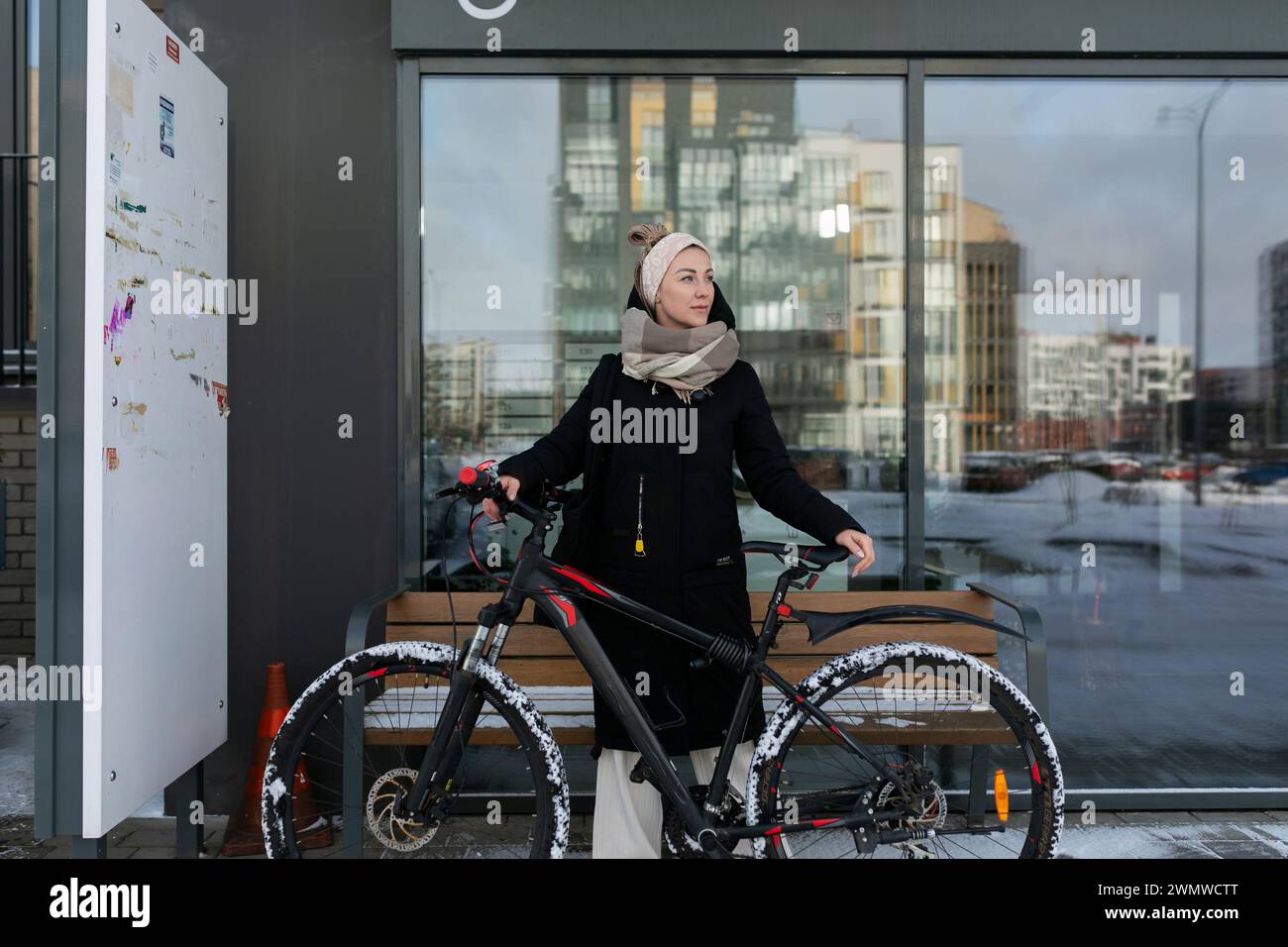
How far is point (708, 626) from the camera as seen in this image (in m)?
2.77

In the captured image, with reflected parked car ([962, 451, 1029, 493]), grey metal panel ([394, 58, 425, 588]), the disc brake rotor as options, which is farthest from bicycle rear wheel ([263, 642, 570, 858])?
reflected parked car ([962, 451, 1029, 493])

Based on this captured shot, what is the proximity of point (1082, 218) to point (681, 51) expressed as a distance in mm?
2324

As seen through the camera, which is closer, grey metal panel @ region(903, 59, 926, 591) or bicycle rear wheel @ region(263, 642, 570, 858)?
bicycle rear wheel @ region(263, 642, 570, 858)

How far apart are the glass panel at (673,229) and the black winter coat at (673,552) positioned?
51.8 inches

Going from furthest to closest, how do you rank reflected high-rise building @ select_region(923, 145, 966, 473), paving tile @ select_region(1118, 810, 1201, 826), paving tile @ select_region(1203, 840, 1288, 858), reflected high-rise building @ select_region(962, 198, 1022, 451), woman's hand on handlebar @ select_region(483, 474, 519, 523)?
reflected high-rise building @ select_region(962, 198, 1022, 451), reflected high-rise building @ select_region(923, 145, 966, 473), paving tile @ select_region(1118, 810, 1201, 826), paving tile @ select_region(1203, 840, 1288, 858), woman's hand on handlebar @ select_region(483, 474, 519, 523)

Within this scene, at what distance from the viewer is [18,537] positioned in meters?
5.63

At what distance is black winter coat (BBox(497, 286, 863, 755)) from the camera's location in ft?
9.08

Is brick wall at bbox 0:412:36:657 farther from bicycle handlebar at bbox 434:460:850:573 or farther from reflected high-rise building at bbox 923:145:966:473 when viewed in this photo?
reflected high-rise building at bbox 923:145:966:473

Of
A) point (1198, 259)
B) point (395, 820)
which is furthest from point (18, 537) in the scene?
point (1198, 259)

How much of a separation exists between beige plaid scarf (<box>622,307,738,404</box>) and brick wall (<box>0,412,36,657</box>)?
4297 millimetres

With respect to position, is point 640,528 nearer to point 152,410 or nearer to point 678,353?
point 678,353

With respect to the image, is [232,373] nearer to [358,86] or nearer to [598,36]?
[358,86]

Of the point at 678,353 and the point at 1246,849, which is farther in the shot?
the point at 1246,849

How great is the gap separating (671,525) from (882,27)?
2316mm
